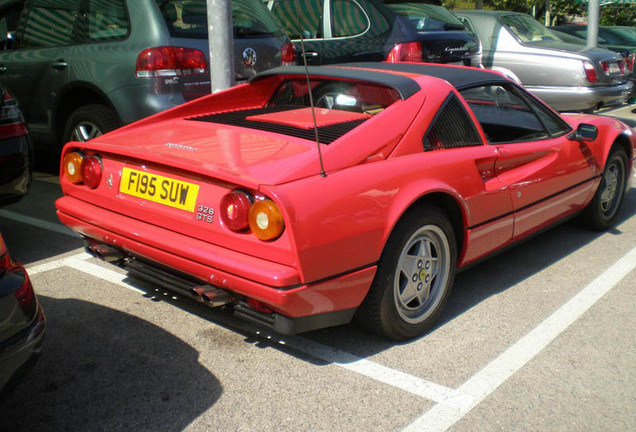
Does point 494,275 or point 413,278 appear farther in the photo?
point 494,275

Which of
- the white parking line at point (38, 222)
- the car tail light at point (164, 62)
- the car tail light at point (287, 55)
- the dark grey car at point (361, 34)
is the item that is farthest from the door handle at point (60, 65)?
the dark grey car at point (361, 34)

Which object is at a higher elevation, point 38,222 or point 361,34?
point 361,34

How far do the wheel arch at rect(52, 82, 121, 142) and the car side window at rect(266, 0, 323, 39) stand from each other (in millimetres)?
2614

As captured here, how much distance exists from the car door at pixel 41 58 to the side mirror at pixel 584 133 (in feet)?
13.5

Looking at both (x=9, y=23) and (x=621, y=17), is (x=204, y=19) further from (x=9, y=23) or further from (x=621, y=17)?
(x=621, y=17)

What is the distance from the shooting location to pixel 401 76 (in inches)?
147

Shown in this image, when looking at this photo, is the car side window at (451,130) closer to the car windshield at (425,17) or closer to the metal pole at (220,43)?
the metal pole at (220,43)

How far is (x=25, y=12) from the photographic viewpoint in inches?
255

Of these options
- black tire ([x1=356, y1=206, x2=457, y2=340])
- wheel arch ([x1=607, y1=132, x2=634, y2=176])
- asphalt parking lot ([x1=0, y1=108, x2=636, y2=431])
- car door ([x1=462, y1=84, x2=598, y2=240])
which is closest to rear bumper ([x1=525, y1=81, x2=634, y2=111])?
wheel arch ([x1=607, y1=132, x2=634, y2=176])

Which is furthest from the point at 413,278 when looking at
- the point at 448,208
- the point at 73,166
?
the point at 73,166

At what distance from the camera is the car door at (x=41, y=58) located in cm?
605

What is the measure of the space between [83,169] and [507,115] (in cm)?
268

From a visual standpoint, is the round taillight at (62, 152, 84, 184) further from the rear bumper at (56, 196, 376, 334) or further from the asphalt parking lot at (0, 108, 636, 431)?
the asphalt parking lot at (0, 108, 636, 431)

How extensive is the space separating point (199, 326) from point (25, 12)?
14.5 ft
